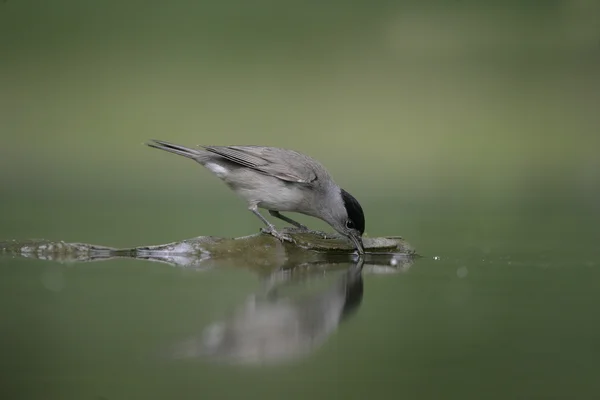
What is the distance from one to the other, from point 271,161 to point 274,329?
92.4 inches

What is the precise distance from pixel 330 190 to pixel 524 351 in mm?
2588

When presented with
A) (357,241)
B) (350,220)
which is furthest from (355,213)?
(357,241)

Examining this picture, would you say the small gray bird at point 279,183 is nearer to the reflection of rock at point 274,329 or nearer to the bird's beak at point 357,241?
the bird's beak at point 357,241

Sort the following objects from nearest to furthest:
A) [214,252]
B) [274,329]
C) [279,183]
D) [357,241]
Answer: [274,329]
[214,252]
[357,241]
[279,183]

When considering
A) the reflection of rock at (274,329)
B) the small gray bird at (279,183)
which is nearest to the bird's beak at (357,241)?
the small gray bird at (279,183)

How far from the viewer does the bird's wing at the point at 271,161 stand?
17.5 ft

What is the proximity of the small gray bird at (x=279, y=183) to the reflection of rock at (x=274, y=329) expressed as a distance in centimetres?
126

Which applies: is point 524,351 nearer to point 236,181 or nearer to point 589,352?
point 589,352

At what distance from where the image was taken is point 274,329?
3178 mm

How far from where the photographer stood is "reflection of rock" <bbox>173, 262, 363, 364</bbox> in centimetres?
282

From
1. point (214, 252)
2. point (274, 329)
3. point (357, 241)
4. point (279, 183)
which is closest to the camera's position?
point (274, 329)

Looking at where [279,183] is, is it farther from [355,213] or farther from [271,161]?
[355,213]

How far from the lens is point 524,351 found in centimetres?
294

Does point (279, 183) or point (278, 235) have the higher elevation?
point (279, 183)
